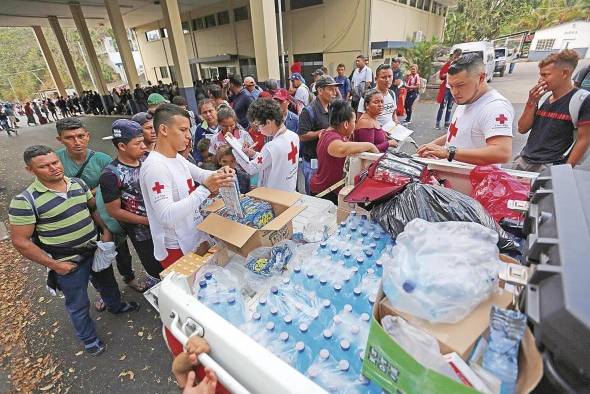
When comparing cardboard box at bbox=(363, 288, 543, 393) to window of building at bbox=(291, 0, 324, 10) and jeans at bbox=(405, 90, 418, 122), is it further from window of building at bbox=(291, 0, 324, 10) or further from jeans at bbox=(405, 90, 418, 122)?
window of building at bbox=(291, 0, 324, 10)

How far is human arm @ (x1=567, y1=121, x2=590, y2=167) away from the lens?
2.41m

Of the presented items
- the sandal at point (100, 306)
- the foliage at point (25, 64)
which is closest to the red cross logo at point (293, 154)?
the sandal at point (100, 306)

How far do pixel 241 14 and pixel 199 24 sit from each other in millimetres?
5075

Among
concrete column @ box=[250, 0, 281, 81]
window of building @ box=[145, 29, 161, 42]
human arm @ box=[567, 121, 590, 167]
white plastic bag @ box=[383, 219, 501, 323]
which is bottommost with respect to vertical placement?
human arm @ box=[567, 121, 590, 167]

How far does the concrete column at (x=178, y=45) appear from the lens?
32.1 ft

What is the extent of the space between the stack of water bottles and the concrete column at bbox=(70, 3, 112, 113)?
18601 mm

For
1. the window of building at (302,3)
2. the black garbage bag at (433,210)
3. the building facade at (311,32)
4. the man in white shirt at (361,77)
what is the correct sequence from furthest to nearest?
1. the window of building at (302,3)
2. the building facade at (311,32)
3. the man in white shirt at (361,77)
4. the black garbage bag at (433,210)

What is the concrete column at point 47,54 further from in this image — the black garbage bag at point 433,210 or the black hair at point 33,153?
the black garbage bag at point 433,210

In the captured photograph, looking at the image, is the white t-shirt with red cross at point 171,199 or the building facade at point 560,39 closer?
the white t-shirt with red cross at point 171,199

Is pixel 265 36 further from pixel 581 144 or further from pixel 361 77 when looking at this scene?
pixel 581 144

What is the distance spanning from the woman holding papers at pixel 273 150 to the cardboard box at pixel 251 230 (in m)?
0.66

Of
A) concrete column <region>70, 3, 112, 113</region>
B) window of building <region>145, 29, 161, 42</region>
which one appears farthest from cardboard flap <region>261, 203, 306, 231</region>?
window of building <region>145, 29, 161, 42</region>

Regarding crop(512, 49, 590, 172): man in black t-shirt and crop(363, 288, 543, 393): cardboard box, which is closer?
crop(363, 288, 543, 393): cardboard box

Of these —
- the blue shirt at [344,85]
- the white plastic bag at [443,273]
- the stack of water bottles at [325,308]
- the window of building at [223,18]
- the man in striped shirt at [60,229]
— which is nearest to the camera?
the white plastic bag at [443,273]
